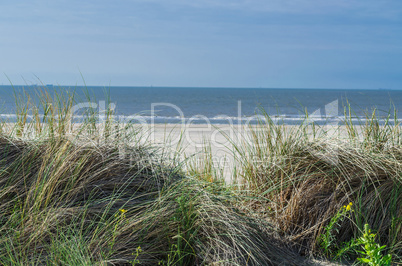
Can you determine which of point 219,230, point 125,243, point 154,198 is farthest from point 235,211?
point 125,243

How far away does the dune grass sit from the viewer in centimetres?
189

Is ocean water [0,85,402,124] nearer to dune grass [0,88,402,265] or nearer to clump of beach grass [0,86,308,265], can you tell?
dune grass [0,88,402,265]

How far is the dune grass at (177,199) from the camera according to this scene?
189cm

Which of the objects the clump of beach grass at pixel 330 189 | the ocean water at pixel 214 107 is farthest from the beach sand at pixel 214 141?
the clump of beach grass at pixel 330 189

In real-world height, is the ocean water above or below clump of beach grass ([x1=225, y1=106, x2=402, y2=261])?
above

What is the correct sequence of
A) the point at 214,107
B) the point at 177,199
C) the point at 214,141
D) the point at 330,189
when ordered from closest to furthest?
the point at 177,199 < the point at 330,189 < the point at 214,141 < the point at 214,107

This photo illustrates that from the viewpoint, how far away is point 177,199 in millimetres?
1937

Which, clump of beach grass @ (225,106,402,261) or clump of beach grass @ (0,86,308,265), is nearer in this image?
clump of beach grass @ (0,86,308,265)

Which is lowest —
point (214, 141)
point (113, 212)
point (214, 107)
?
point (113, 212)

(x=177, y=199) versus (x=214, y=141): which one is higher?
(x=214, y=141)

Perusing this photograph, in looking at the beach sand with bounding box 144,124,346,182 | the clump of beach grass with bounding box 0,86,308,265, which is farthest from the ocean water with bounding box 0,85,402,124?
the clump of beach grass with bounding box 0,86,308,265

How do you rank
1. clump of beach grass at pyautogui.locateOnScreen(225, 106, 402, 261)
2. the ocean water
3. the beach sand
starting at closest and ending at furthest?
1. clump of beach grass at pyautogui.locateOnScreen(225, 106, 402, 261)
2. the beach sand
3. the ocean water

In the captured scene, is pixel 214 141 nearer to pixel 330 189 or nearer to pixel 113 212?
pixel 330 189

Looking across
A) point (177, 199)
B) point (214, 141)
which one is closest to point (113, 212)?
point (177, 199)
